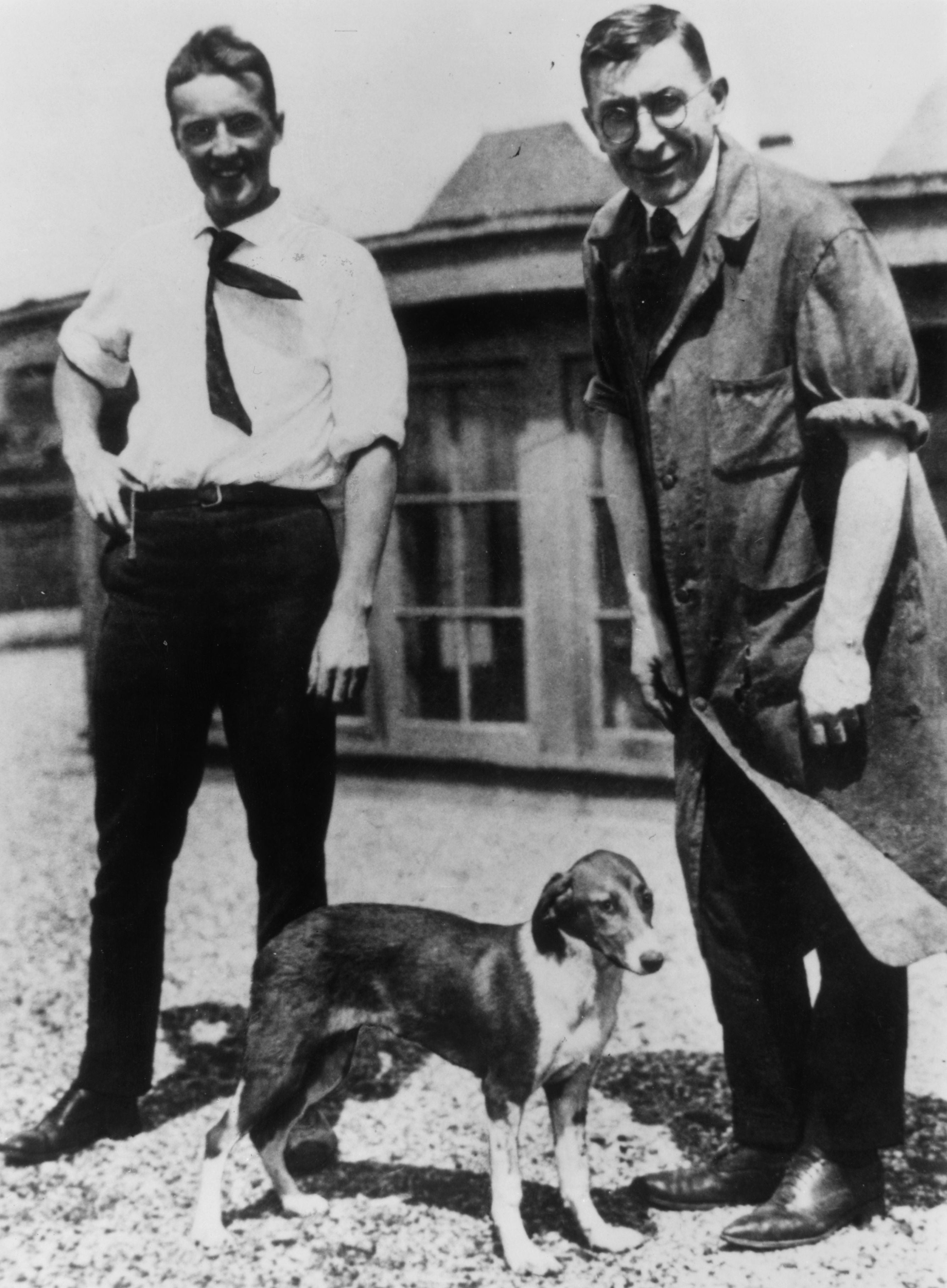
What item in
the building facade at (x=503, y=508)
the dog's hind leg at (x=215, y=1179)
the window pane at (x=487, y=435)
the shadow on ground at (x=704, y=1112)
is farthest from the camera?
Answer: the window pane at (x=487, y=435)

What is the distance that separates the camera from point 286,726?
3.06 metres

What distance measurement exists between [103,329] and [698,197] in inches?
57.4

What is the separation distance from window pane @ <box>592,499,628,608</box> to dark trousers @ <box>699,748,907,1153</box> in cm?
359

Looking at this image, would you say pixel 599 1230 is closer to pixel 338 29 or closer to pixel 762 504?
pixel 762 504

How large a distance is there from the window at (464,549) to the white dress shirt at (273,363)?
3.49 m

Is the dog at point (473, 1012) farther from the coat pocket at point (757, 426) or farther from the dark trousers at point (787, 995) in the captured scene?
the coat pocket at point (757, 426)

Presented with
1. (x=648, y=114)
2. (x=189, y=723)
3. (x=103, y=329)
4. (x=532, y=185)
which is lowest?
(x=189, y=723)

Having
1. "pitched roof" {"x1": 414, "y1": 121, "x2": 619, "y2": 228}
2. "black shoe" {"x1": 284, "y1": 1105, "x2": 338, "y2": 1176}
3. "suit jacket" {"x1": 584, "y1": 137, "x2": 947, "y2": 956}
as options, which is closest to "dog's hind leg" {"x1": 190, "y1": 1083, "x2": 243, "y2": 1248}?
"black shoe" {"x1": 284, "y1": 1105, "x2": 338, "y2": 1176}

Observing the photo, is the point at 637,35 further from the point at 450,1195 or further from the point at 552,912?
the point at 450,1195

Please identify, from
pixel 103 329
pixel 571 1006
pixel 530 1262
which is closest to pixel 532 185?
pixel 103 329

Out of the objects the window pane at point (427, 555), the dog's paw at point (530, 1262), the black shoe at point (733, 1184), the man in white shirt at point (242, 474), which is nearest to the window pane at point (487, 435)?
the window pane at point (427, 555)

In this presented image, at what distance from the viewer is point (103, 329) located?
320 cm

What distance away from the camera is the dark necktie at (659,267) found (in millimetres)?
2709

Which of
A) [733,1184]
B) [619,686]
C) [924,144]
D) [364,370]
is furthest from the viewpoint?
[619,686]
